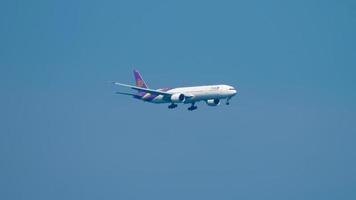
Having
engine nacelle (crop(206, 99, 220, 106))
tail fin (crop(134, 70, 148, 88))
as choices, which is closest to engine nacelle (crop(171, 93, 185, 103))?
engine nacelle (crop(206, 99, 220, 106))

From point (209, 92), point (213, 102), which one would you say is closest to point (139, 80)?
point (213, 102)

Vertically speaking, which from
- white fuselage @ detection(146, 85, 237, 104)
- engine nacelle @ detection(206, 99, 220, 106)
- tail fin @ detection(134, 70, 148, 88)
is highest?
tail fin @ detection(134, 70, 148, 88)

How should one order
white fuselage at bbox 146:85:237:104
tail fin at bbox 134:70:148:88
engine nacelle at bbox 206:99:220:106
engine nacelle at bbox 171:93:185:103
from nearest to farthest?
1. white fuselage at bbox 146:85:237:104
2. engine nacelle at bbox 171:93:185:103
3. engine nacelle at bbox 206:99:220:106
4. tail fin at bbox 134:70:148:88

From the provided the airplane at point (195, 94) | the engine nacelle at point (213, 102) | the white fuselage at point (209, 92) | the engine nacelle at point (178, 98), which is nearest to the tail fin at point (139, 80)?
the airplane at point (195, 94)

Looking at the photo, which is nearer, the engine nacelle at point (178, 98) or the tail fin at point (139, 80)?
the engine nacelle at point (178, 98)

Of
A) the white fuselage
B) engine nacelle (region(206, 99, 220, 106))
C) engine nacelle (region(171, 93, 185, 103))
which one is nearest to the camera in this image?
the white fuselage

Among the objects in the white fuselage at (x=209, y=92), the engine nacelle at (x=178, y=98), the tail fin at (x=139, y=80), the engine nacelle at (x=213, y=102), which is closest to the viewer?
the white fuselage at (x=209, y=92)

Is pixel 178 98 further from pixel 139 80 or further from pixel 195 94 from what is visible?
pixel 139 80

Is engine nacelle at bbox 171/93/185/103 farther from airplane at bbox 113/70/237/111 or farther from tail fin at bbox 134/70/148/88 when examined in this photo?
tail fin at bbox 134/70/148/88

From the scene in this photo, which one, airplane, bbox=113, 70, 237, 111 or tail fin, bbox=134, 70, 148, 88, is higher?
tail fin, bbox=134, 70, 148, 88

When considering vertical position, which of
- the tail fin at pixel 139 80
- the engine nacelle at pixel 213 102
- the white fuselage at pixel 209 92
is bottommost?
the engine nacelle at pixel 213 102

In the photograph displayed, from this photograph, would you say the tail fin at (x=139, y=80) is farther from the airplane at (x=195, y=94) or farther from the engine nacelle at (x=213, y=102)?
the engine nacelle at (x=213, y=102)

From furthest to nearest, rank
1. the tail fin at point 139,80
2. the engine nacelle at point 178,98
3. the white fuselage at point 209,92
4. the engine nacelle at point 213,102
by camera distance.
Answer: the tail fin at point 139,80 < the engine nacelle at point 213,102 < the engine nacelle at point 178,98 < the white fuselage at point 209,92

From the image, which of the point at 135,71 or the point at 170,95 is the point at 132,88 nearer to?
the point at 170,95
